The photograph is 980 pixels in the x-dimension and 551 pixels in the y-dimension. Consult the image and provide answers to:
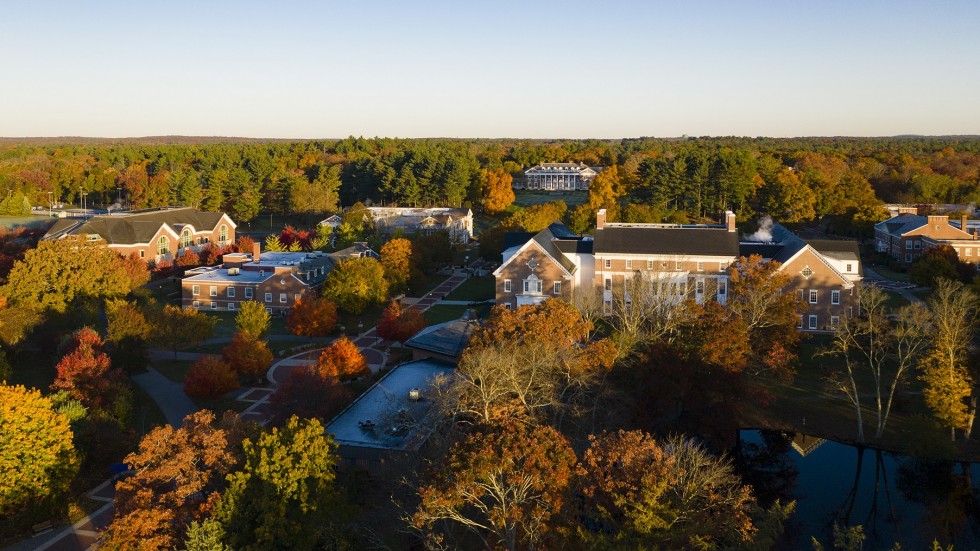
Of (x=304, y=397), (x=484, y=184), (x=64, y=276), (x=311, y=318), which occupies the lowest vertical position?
(x=311, y=318)

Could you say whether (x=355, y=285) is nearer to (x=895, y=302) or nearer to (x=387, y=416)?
(x=387, y=416)

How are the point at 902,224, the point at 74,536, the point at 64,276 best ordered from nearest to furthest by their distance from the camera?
the point at 74,536
the point at 64,276
the point at 902,224

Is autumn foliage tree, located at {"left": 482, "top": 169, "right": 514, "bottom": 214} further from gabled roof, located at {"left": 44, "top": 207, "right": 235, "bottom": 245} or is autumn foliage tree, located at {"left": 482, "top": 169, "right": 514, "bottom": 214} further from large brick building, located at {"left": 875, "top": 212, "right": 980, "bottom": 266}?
large brick building, located at {"left": 875, "top": 212, "right": 980, "bottom": 266}

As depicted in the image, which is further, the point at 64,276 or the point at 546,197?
the point at 546,197

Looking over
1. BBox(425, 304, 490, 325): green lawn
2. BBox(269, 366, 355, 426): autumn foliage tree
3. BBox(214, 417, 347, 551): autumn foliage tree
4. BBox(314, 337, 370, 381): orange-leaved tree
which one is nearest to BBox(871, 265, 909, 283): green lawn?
BBox(425, 304, 490, 325): green lawn

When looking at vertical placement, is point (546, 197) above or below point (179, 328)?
above

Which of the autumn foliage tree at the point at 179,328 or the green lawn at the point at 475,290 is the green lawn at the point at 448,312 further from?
the autumn foliage tree at the point at 179,328

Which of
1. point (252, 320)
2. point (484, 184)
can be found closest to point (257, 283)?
point (252, 320)
